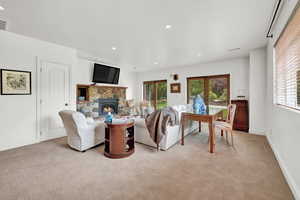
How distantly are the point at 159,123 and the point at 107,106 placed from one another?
3.71 meters

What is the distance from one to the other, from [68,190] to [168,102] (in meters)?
5.60

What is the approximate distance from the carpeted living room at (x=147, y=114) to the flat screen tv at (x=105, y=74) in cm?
67

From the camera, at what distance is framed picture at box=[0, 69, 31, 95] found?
2.87m

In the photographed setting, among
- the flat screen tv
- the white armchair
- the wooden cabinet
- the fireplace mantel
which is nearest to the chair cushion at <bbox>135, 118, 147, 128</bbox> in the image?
the white armchair

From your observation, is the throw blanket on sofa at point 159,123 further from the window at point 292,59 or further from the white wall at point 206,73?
the white wall at point 206,73

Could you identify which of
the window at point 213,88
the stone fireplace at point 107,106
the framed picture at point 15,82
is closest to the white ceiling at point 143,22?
the framed picture at point 15,82

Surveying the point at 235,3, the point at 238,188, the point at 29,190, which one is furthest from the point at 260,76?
the point at 29,190

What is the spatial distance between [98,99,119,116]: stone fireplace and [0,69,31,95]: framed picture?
2522 mm

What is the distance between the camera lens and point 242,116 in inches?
173

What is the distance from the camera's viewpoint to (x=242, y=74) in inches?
189

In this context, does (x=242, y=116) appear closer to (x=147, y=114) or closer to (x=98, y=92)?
(x=147, y=114)

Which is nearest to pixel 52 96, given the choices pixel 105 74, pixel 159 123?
pixel 105 74

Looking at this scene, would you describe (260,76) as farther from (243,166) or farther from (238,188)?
(238,188)

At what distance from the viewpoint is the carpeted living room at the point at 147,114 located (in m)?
1.76
